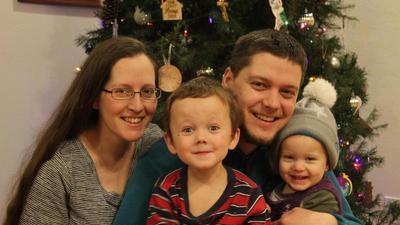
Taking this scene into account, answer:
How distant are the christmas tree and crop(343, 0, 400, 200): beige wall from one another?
885mm

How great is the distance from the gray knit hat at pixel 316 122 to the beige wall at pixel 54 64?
6.33 feet

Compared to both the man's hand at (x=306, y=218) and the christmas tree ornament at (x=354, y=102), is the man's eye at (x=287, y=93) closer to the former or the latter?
the man's hand at (x=306, y=218)

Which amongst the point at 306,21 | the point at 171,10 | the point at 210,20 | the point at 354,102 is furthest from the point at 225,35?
the point at 354,102

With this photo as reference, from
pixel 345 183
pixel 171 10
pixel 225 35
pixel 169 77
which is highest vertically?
pixel 171 10

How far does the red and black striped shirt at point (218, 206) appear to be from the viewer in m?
1.14

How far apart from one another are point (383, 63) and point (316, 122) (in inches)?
83.1

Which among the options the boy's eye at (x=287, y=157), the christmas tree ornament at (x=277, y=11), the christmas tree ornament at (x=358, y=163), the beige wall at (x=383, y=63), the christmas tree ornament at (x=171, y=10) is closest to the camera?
the boy's eye at (x=287, y=157)

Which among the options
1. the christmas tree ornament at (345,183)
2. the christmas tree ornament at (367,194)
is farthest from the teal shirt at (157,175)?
the christmas tree ornament at (367,194)

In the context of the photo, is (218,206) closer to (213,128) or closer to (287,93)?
(213,128)

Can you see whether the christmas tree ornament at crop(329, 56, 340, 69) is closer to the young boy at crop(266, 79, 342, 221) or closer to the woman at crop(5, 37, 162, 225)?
the young boy at crop(266, 79, 342, 221)

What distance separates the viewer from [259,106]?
147 cm

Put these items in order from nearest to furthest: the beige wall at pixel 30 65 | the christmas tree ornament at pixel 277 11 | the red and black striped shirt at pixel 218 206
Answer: the red and black striped shirt at pixel 218 206 → the christmas tree ornament at pixel 277 11 → the beige wall at pixel 30 65

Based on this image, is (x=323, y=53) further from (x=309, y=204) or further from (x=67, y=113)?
(x=67, y=113)

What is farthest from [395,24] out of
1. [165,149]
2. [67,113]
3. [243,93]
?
[67,113]
